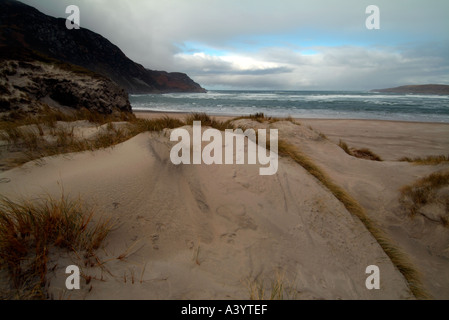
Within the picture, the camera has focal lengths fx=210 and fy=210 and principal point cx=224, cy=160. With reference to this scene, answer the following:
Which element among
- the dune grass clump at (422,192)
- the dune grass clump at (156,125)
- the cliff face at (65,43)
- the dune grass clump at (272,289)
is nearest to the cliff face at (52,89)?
the dune grass clump at (156,125)

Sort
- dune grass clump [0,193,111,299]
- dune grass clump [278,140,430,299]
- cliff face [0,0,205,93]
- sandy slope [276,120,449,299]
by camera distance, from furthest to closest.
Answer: cliff face [0,0,205,93], sandy slope [276,120,449,299], dune grass clump [278,140,430,299], dune grass clump [0,193,111,299]

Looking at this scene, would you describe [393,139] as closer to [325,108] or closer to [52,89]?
[52,89]

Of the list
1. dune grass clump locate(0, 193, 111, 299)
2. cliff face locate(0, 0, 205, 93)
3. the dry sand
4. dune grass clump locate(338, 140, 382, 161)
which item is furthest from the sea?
cliff face locate(0, 0, 205, 93)

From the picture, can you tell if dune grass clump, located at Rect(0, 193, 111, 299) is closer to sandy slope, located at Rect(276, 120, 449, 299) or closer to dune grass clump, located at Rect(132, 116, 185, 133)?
dune grass clump, located at Rect(132, 116, 185, 133)

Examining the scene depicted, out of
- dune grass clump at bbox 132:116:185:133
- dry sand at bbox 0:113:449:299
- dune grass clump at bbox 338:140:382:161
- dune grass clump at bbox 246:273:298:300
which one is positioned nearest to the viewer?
dune grass clump at bbox 246:273:298:300

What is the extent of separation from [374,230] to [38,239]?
3.91 m

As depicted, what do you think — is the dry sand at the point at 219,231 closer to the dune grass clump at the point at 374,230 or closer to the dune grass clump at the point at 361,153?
the dune grass clump at the point at 374,230

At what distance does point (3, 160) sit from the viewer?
327 cm

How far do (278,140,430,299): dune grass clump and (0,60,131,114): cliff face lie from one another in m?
7.77

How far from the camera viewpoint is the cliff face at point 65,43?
43.9m

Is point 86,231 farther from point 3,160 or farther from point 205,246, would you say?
point 3,160

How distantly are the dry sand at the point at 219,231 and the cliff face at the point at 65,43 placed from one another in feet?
115

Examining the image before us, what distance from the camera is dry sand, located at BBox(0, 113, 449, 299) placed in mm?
1841

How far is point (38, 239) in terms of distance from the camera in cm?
167
